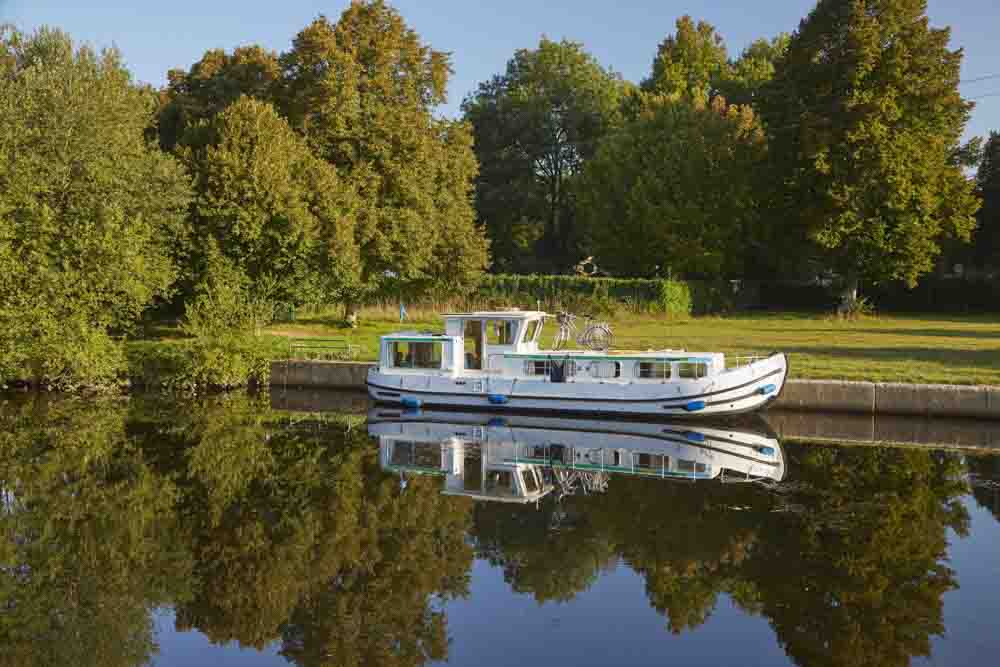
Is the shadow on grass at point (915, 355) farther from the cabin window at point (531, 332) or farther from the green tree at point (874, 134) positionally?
the green tree at point (874, 134)

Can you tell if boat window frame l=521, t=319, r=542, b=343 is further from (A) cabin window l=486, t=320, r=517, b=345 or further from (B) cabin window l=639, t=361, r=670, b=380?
(B) cabin window l=639, t=361, r=670, b=380

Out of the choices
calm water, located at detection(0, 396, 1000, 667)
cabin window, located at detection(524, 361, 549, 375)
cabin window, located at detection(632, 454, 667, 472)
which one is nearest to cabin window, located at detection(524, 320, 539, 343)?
cabin window, located at detection(524, 361, 549, 375)

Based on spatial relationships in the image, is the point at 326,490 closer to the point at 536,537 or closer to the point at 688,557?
the point at 536,537

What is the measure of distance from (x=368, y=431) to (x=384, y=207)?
62.0 feet

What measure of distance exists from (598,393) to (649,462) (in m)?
5.49

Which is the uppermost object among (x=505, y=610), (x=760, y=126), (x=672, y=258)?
(x=760, y=126)

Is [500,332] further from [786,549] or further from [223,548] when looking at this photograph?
[786,549]

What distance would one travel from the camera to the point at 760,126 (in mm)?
56469

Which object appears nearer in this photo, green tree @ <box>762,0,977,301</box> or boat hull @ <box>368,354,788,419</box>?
boat hull @ <box>368,354,788,419</box>

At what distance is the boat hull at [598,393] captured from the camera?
22.9 m

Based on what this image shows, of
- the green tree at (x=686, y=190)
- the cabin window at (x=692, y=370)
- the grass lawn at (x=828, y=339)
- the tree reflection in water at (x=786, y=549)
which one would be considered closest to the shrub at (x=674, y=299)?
the grass lawn at (x=828, y=339)

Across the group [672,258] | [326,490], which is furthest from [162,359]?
[672,258]

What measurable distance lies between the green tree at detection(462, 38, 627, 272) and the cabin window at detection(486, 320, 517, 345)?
42941 mm

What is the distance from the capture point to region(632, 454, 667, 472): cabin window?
59.3ft
